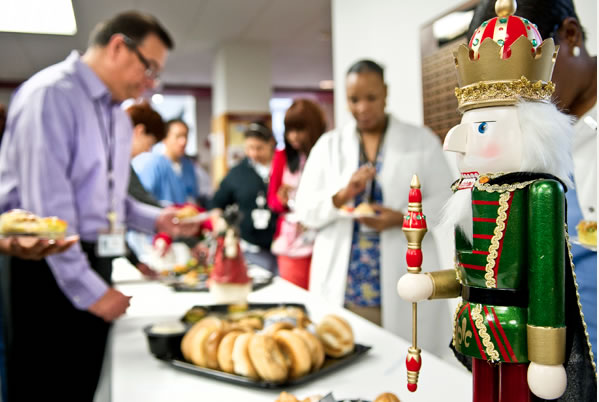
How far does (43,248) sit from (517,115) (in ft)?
2.62

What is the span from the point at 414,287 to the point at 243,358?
1.45ft

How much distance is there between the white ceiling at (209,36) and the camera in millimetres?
1186

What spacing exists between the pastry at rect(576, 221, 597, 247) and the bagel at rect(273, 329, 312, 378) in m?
0.41

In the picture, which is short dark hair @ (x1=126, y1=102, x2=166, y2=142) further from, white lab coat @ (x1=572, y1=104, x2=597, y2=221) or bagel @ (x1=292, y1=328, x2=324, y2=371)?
white lab coat @ (x1=572, y1=104, x2=597, y2=221)

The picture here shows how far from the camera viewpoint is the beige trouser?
3.80 feet

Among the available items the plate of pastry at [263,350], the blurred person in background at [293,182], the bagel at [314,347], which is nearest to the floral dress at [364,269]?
the blurred person in background at [293,182]

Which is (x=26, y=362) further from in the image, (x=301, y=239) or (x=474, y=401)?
(x=474, y=401)

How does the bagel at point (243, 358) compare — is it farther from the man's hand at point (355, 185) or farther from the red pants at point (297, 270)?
the red pants at point (297, 270)

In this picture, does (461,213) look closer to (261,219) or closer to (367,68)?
(367,68)

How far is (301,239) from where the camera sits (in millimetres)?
1299

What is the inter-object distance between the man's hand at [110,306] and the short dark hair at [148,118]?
0.70 meters

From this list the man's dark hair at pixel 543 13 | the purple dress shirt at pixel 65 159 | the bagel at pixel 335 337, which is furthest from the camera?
the purple dress shirt at pixel 65 159

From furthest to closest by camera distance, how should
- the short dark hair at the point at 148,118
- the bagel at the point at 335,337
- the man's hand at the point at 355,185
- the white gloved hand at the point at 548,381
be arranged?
the short dark hair at the point at 148,118 < the man's hand at the point at 355,185 < the bagel at the point at 335,337 < the white gloved hand at the point at 548,381

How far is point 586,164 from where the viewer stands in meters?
0.53
